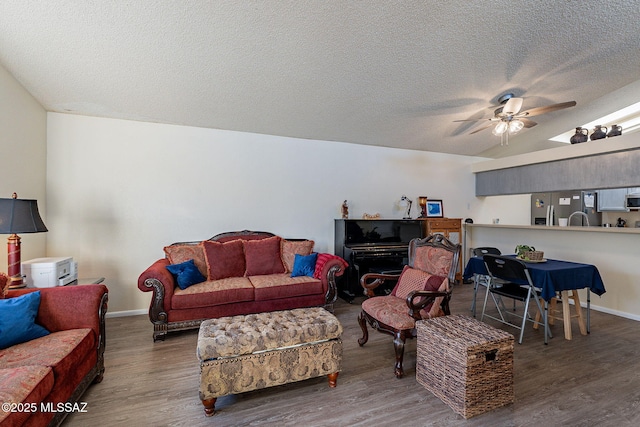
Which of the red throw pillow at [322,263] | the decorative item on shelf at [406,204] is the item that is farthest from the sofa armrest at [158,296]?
the decorative item on shelf at [406,204]

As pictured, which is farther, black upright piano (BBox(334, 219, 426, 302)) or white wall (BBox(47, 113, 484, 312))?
black upright piano (BBox(334, 219, 426, 302))

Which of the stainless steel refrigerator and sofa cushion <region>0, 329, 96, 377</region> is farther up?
the stainless steel refrigerator

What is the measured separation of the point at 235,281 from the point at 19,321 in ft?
6.28

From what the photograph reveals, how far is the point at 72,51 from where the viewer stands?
2.58 metres

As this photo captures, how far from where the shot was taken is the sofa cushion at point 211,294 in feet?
10.2

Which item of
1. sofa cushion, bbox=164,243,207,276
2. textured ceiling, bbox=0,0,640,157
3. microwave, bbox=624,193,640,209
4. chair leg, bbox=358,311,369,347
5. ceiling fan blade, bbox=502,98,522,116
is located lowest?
chair leg, bbox=358,311,369,347

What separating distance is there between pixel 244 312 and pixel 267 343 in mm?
1412

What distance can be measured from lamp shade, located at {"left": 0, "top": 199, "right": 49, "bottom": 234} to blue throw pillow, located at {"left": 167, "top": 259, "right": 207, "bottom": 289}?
126 centimetres

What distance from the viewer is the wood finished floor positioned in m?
1.87

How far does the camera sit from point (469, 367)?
186cm

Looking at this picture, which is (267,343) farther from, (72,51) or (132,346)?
(72,51)

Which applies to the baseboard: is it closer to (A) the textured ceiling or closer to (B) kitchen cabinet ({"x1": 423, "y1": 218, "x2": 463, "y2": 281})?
(A) the textured ceiling

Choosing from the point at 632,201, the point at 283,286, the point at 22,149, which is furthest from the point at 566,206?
the point at 22,149

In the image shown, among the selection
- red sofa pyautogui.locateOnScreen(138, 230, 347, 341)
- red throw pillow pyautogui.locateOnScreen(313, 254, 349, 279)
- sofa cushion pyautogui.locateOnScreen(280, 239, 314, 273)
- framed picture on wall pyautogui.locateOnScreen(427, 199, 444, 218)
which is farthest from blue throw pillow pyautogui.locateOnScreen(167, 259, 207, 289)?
framed picture on wall pyautogui.locateOnScreen(427, 199, 444, 218)
